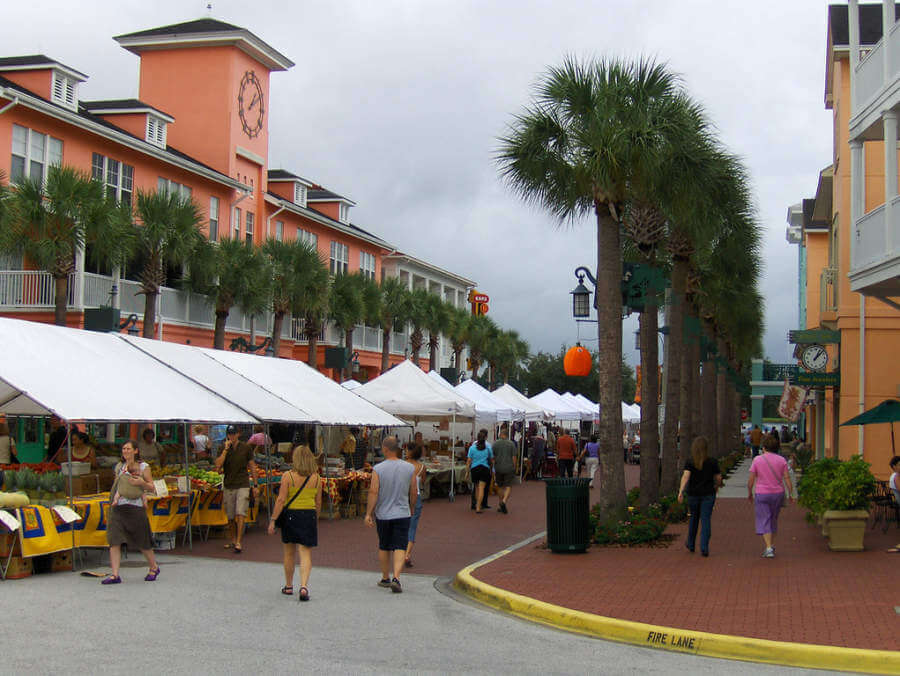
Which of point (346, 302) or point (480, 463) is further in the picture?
point (346, 302)

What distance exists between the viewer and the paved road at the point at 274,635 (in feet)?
25.4

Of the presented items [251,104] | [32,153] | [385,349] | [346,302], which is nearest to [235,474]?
[32,153]

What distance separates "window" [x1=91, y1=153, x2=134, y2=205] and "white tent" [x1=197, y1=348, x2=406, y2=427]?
12.4 metres

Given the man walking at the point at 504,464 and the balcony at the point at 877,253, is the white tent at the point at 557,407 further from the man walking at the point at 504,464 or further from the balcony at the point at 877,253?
the balcony at the point at 877,253

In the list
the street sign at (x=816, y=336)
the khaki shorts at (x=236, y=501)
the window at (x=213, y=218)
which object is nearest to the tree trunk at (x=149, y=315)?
the window at (x=213, y=218)

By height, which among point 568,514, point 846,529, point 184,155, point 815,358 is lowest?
point 846,529

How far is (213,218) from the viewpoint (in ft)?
126

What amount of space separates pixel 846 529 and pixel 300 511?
833 cm

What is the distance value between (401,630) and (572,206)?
32.8 ft

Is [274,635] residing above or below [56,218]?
below

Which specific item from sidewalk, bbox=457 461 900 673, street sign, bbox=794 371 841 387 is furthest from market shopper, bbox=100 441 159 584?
street sign, bbox=794 371 841 387

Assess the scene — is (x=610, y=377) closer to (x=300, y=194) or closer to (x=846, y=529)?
(x=846, y=529)

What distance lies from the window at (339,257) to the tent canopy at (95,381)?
31.4 meters

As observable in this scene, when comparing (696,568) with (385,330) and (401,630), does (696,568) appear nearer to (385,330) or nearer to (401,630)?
(401,630)
